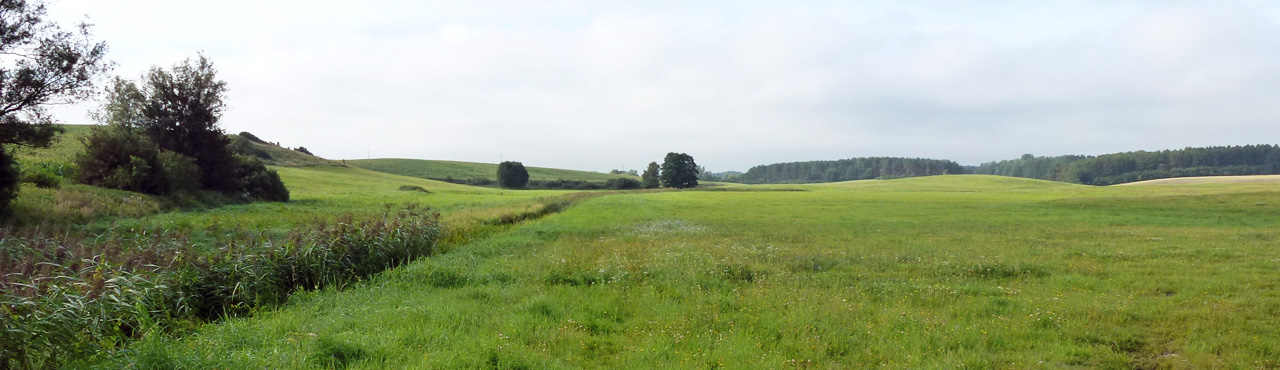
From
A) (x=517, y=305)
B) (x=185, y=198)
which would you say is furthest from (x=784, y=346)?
(x=185, y=198)

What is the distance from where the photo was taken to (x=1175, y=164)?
137250 millimetres

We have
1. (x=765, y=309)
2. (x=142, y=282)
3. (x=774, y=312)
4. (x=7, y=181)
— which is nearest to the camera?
(x=142, y=282)

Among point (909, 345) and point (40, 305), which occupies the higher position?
point (40, 305)

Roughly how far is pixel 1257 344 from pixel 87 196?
31.7 metres

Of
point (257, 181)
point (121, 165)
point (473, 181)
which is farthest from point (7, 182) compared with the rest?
point (473, 181)

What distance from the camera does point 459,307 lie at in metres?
8.23

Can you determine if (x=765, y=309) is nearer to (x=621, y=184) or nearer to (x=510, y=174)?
(x=510, y=174)

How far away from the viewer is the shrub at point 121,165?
25.6 metres

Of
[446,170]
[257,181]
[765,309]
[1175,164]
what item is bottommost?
[765,309]

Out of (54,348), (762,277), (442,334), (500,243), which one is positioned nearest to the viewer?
(54,348)

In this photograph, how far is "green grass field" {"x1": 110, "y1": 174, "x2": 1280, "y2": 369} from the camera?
627 cm

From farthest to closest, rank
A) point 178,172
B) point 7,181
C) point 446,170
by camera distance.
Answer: point 446,170 → point 178,172 → point 7,181

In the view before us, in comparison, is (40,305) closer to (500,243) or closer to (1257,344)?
(500,243)

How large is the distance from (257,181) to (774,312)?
4001cm
